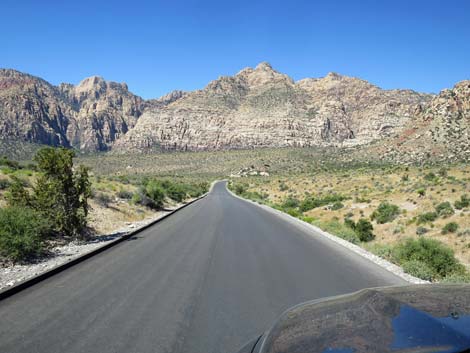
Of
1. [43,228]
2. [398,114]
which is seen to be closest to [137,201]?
[43,228]

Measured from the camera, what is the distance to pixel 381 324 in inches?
98.8

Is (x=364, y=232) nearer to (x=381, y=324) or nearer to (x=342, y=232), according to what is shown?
(x=342, y=232)

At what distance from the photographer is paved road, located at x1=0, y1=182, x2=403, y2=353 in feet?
15.5

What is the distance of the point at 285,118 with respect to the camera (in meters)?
173

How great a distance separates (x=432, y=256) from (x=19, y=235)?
11.7 meters

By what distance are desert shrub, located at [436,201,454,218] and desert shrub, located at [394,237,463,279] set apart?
1133 cm

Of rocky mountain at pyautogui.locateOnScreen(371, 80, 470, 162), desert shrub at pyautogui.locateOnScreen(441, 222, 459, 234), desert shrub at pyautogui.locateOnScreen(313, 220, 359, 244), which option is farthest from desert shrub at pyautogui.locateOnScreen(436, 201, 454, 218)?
rocky mountain at pyautogui.locateOnScreen(371, 80, 470, 162)

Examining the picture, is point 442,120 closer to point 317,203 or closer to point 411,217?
point 317,203

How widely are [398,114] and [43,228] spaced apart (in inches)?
7571

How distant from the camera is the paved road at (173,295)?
15.5 ft

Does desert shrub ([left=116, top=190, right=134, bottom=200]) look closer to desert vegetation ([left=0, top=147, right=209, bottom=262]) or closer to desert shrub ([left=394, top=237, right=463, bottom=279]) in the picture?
desert vegetation ([left=0, top=147, right=209, bottom=262])

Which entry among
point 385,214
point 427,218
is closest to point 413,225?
point 427,218

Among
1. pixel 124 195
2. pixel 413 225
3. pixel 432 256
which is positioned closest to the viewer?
pixel 432 256

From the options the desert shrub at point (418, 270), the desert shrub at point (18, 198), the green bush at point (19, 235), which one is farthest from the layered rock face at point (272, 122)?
the green bush at point (19, 235)
